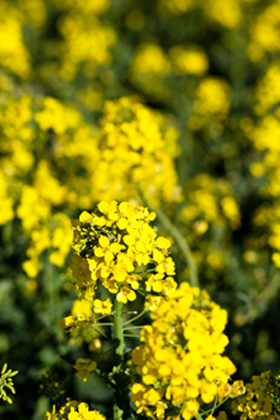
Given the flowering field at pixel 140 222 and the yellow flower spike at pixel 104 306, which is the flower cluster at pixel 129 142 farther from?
the yellow flower spike at pixel 104 306

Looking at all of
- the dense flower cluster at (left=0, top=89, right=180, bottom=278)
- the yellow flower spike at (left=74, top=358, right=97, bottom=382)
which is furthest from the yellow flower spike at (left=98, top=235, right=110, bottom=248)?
the dense flower cluster at (left=0, top=89, right=180, bottom=278)

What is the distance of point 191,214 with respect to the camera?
170 inches

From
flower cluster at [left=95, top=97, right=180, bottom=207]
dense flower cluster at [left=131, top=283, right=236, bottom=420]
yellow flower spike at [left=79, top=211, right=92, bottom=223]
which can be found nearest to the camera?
dense flower cluster at [left=131, top=283, right=236, bottom=420]

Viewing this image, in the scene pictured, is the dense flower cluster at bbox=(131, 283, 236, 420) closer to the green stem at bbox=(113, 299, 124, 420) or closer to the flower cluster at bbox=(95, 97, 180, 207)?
the green stem at bbox=(113, 299, 124, 420)

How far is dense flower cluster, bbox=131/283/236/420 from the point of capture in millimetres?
1596

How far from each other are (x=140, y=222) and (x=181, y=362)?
65 cm

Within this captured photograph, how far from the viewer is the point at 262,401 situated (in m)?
1.92

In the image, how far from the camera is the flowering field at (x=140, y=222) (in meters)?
1.87

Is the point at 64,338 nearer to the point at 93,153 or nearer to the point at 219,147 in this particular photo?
the point at 93,153

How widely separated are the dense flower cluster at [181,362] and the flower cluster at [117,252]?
8.4 inches

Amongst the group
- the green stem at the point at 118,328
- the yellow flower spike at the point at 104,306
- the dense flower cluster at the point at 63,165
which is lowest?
the dense flower cluster at the point at 63,165

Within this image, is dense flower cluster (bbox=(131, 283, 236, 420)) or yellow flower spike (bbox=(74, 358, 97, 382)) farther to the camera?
yellow flower spike (bbox=(74, 358, 97, 382))

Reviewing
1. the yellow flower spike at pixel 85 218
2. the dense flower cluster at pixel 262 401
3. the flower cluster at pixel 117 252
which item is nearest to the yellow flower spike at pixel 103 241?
the flower cluster at pixel 117 252

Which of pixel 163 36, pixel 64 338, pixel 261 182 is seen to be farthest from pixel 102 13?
pixel 64 338
